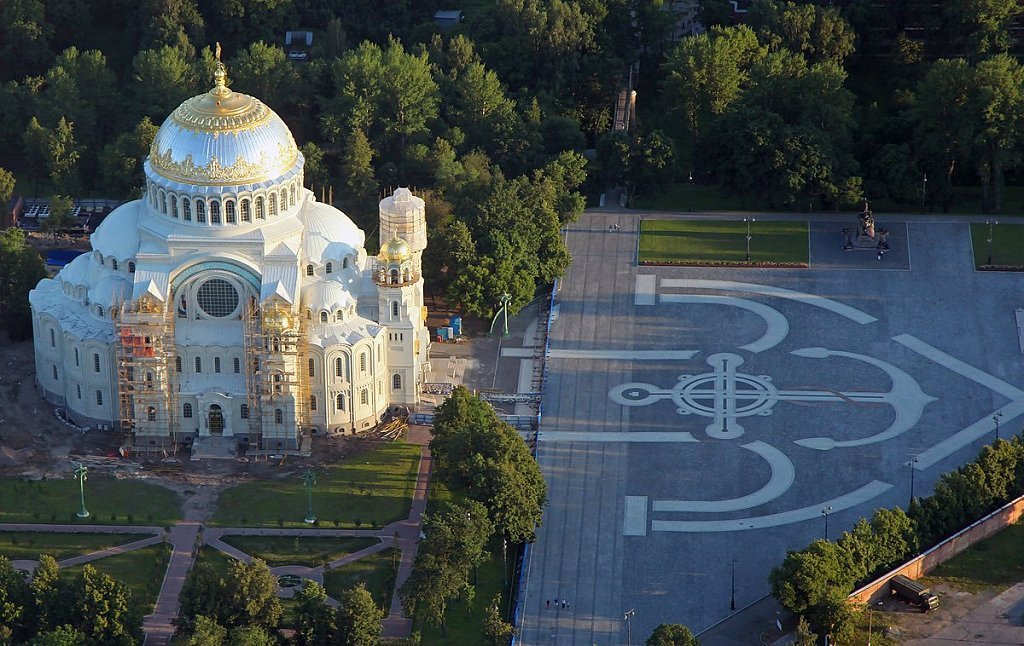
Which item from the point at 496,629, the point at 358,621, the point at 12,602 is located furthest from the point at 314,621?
the point at 12,602

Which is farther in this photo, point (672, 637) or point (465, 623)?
point (465, 623)

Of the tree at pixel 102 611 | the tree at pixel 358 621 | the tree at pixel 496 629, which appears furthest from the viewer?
the tree at pixel 496 629

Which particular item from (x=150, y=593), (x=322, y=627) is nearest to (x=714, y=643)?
(x=322, y=627)

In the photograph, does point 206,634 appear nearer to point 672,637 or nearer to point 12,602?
point 12,602

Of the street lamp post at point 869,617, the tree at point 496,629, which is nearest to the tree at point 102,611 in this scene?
the tree at point 496,629

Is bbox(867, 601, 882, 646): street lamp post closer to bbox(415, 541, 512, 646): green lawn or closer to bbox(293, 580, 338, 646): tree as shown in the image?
bbox(415, 541, 512, 646): green lawn

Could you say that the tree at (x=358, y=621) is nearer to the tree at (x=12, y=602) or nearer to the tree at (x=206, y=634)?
the tree at (x=206, y=634)

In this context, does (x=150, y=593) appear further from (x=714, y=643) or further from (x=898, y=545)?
(x=898, y=545)

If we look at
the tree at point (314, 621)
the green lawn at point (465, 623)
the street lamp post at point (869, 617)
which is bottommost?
the green lawn at point (465, 623)
